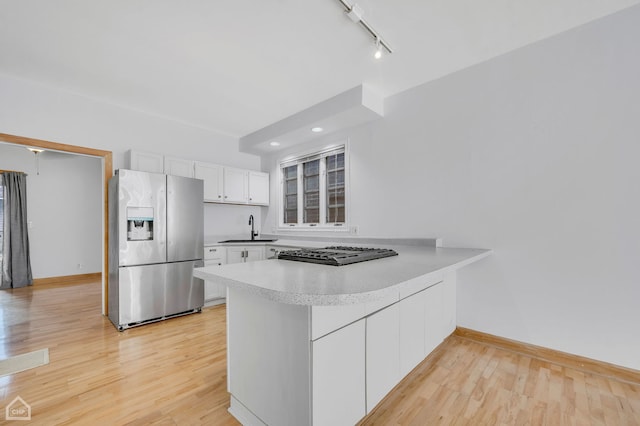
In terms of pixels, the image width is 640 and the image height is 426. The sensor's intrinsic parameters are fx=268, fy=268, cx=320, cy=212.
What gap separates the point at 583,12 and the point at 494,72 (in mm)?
638

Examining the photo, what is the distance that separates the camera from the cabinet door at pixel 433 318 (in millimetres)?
2037

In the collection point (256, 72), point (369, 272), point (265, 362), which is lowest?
point (265, 362)

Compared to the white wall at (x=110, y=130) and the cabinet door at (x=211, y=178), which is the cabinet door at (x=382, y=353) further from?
the white wall at (x=110, y=130)

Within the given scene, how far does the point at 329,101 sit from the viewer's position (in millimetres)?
3271

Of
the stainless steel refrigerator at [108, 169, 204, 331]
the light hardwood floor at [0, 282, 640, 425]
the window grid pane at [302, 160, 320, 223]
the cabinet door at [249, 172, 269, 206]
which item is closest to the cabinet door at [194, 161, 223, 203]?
the stainless steel refrigerator at [108, 169, 204, 331]

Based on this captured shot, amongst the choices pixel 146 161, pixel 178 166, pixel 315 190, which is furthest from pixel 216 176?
pixel 315 190

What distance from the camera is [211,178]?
13.1ft

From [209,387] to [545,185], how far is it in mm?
3043

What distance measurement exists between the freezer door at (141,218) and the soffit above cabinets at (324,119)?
164cm

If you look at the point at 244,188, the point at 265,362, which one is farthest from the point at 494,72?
the point at 244,188

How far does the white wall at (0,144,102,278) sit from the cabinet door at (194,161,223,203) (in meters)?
4.05

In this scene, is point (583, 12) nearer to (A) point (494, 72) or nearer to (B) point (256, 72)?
(A) point (494, 72)

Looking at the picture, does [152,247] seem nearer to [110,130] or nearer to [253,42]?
[110,130]

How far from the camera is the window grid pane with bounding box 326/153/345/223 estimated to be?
382 centimetres
